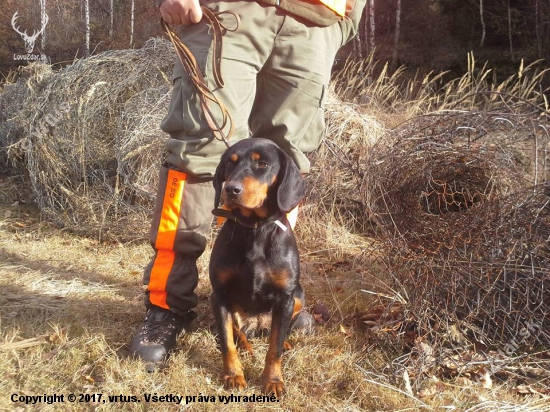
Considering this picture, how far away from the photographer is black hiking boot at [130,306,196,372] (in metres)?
2.35

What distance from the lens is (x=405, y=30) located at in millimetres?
A: 13719

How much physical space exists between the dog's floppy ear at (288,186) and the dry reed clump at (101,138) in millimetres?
2123

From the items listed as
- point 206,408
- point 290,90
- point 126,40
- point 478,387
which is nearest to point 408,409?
point 478,387

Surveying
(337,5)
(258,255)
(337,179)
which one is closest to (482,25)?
(337,179)

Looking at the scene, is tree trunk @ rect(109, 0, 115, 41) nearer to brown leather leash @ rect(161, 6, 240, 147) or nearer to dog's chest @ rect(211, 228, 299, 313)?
brown leather leash @ rect(161, 6, 240, 147)

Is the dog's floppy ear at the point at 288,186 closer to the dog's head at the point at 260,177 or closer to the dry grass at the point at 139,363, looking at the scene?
the dog's head at the point at 260,177

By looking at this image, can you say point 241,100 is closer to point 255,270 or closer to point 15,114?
point 255,270

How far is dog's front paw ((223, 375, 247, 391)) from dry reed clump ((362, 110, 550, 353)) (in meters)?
0.88

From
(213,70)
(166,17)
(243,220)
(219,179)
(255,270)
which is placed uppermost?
(166,17)

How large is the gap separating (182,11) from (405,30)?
41.6 ft

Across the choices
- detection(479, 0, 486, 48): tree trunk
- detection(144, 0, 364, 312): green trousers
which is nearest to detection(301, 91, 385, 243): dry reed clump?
detection(144, 0, 364, 312): green trousers

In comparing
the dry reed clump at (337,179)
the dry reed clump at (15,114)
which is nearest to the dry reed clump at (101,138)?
the dry reed clump at (15,114)

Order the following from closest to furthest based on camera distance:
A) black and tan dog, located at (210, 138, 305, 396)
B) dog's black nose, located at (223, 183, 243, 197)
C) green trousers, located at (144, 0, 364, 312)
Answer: dog's black nose, located at (223, 183, 243, 197)
black and tan dog, located at (210, 138, 305, 396)
green trousers, located at (144, 0, 364, 312)

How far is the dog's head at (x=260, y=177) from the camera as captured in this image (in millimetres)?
2188
